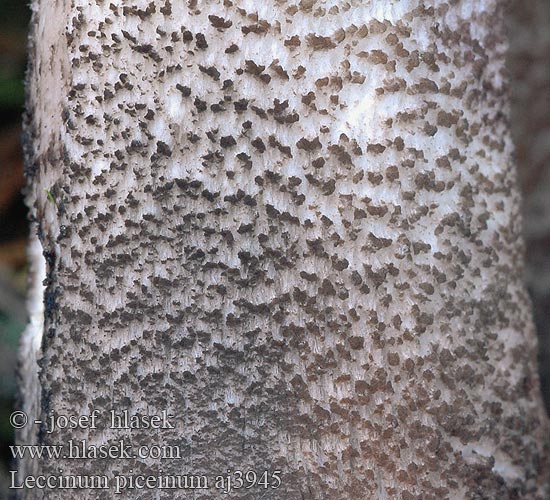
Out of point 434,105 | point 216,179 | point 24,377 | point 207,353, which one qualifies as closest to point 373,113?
point 434,105

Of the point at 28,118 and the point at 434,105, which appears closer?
the point at 434,105

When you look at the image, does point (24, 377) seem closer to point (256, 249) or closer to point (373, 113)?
point (256, 249)

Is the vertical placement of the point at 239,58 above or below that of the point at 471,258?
above

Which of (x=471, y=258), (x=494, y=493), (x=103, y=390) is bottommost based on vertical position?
(x=494, y=493)

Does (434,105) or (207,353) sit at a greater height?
(434,105)

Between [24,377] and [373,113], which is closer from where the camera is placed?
[373,113]

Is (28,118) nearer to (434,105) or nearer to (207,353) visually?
(207,353)

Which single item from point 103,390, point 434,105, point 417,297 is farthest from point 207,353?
point 434,105

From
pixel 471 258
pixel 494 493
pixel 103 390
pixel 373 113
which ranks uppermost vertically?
pixel 373 113
